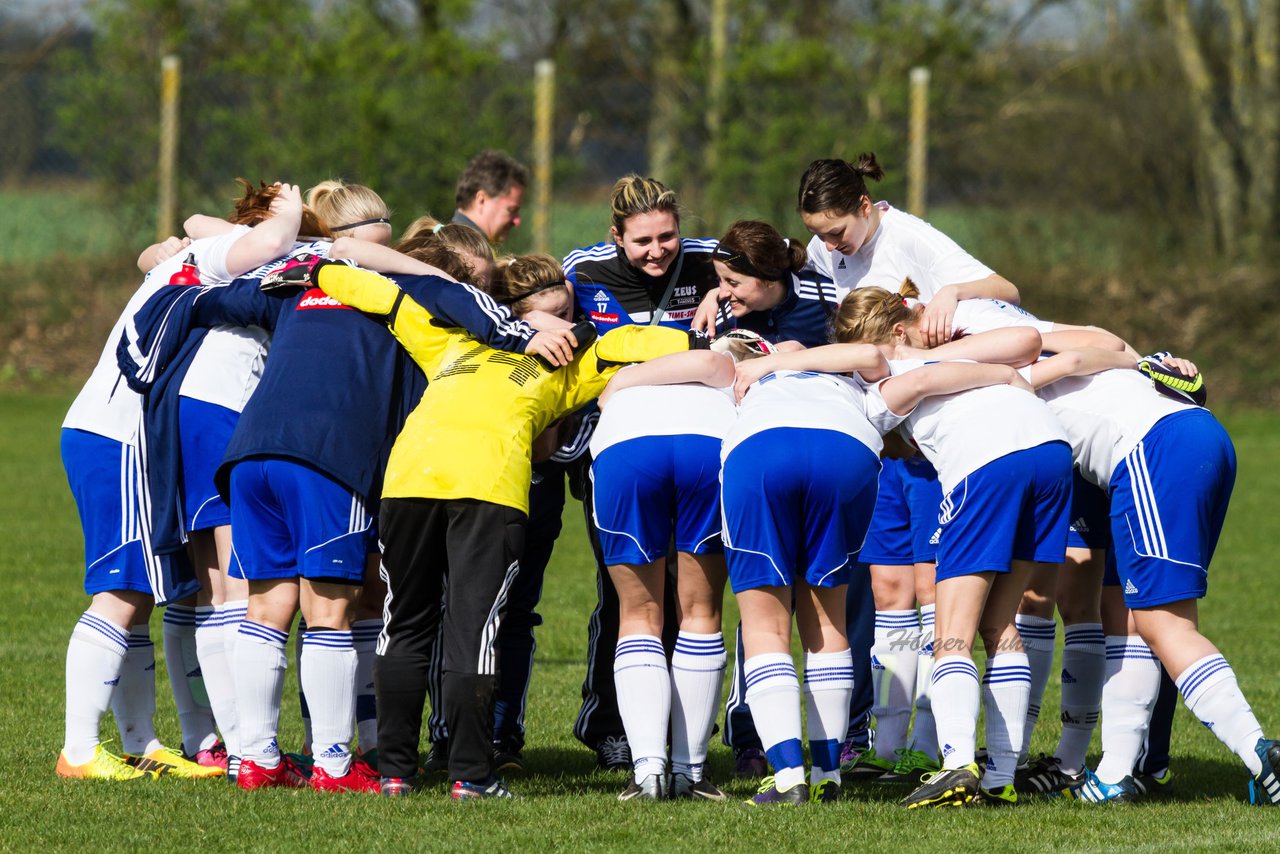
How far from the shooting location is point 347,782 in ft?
16.3

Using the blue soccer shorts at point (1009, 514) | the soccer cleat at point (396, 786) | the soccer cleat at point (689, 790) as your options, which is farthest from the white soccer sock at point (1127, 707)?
the soccer cleat at point (396, 786)

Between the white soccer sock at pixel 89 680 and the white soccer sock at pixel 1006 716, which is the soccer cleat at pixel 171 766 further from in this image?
the white soccer sock at pixel 1006 716

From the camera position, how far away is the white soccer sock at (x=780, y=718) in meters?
4.71

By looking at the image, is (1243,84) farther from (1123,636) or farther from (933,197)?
(1123,636)

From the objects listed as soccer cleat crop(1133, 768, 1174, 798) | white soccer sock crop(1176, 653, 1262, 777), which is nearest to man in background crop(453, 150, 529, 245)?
soccer cleat crop(1133, 768, 1174, 798)

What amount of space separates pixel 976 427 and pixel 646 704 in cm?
134

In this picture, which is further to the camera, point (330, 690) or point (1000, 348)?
point (1000, 348)

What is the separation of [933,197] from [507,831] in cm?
1532

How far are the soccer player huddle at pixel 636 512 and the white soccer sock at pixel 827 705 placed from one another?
1 centimetres

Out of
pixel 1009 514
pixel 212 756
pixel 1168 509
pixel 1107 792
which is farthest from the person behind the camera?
pixel 212 756

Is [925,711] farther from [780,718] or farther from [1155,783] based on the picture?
[780,718]

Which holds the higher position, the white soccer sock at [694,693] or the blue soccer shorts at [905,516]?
the blue soccer shorts at [905,516]

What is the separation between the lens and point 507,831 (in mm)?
4344

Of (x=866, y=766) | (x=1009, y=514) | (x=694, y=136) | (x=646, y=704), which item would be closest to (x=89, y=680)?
(x=646, y=704)
